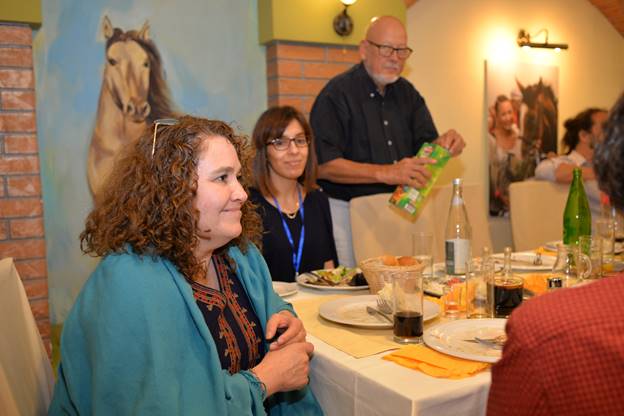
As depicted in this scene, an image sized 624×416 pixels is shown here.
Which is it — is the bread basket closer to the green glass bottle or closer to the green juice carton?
the green juice carton

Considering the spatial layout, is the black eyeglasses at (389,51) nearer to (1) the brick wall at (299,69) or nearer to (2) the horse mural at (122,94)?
(1) the brick wall at (299,69)

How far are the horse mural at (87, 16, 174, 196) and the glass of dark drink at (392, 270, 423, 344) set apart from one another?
8.08 feet

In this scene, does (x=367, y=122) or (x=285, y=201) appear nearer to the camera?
(x=285, y=201)

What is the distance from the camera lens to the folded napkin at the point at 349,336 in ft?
4.29

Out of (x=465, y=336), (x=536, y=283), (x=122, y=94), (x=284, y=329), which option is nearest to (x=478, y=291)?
(x=465, y=336)

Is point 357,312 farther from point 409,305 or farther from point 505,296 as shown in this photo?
point 505,296

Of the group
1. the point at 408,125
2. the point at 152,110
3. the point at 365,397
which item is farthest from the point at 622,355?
the point at 152,110

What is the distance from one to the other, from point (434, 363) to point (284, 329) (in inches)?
14.1

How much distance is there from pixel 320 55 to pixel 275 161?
1679mm

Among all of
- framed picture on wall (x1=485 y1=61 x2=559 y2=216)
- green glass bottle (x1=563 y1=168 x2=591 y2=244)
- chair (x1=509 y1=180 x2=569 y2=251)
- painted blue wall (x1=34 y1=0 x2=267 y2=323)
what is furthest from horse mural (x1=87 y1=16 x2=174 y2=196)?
framed picture on wall (x1=485 y1=61 x2=559 y2=216)

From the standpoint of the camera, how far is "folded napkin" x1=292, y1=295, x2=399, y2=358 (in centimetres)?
131

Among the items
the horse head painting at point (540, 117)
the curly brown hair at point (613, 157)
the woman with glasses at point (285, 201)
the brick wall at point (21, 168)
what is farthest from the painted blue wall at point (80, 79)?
the curly brown hair at point (613, 157)

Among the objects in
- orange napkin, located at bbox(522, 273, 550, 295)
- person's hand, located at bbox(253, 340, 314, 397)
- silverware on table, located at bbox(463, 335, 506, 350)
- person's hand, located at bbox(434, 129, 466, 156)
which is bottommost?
person's hand, located at bbox(253, 340, 314, 397)

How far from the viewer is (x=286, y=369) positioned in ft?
4.20
